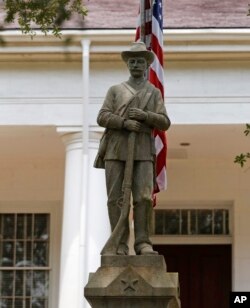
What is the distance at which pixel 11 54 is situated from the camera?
17.6 m

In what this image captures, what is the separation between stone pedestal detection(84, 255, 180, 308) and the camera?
968cm

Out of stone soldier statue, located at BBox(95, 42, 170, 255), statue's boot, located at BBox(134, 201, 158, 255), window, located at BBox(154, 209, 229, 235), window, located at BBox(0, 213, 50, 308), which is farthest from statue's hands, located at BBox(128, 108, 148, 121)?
window, located at BBox(0, 213, 50, 308)

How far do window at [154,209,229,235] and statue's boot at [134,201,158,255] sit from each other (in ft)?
34.9

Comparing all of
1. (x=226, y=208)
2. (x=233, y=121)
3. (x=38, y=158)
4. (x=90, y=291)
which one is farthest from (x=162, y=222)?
(x=90, y=291)

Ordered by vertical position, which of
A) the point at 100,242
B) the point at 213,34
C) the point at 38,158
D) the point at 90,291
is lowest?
the point at 90,291

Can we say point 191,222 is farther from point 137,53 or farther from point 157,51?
point 137,53

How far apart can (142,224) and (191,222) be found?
10725 millimetres

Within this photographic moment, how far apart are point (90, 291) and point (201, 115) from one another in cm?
842

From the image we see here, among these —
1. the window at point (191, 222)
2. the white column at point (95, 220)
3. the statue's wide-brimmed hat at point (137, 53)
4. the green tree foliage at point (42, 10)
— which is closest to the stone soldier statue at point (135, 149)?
the statue's wide-brimmed hat at point (137, 53)

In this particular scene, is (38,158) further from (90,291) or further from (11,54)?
(90,291)

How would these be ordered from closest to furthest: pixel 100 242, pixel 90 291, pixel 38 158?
pixel 90 291, pixel 100 242, pixel 38 158

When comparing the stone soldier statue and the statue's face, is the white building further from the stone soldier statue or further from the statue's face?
the stone soldier statue

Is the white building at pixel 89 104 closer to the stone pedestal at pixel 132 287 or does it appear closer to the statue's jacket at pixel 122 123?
the statue's jacket at pixel 122 123

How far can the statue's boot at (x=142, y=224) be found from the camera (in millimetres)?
10172
